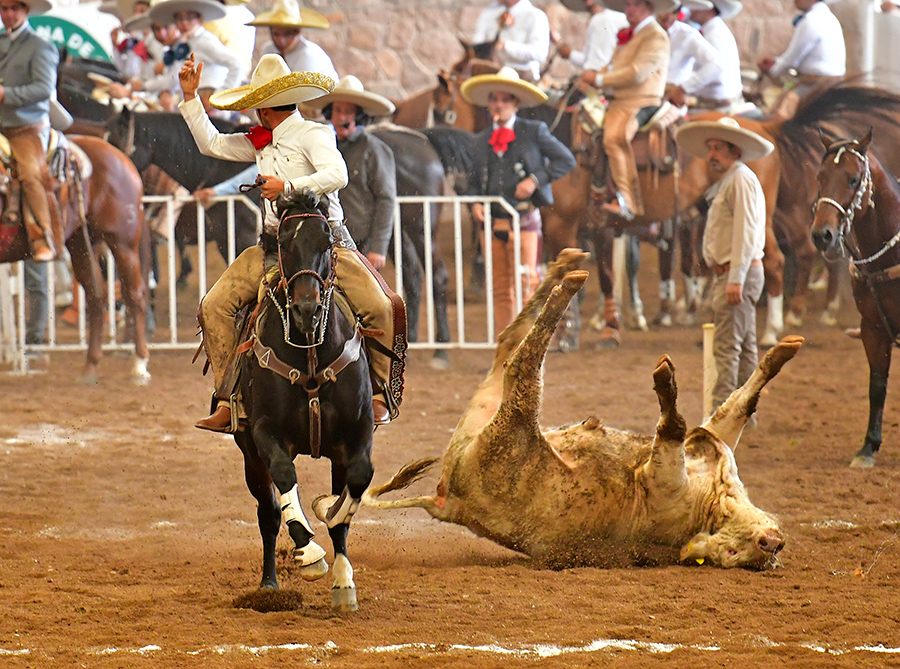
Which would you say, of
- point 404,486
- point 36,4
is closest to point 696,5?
point 36,4

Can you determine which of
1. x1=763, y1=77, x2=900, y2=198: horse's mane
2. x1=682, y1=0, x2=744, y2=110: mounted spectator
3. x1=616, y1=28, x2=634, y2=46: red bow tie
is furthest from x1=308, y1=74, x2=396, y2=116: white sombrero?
x1=682, y1=0, x2=744, y2=110: mounted spectator

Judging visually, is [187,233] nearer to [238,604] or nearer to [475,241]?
[475,241]

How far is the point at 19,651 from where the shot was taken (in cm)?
440

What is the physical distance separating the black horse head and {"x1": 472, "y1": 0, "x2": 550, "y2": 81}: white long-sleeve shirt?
998 cm

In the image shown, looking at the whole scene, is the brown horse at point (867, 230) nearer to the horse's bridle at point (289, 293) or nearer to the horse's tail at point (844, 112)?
the horse's bridle at point (289, 293)

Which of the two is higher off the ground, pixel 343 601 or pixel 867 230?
pixel 867 230

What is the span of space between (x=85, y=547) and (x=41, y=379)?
540 cm

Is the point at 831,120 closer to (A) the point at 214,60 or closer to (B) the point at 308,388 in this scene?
(A) the point at 214,60

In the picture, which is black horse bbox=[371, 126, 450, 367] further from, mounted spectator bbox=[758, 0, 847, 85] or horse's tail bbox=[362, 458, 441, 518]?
horse's tail bbox=[362, 458, 441, 518]

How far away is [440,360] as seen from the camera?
11727 mm

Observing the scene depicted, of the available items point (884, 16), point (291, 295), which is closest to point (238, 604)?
point (291, 295)

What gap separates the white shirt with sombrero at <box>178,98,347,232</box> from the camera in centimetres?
515

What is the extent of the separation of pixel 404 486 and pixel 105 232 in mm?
6033

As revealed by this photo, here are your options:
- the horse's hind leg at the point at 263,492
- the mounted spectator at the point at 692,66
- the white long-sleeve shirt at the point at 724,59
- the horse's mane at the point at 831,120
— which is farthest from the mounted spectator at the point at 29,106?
the white long-sleeve shirt at the point at 724,59
